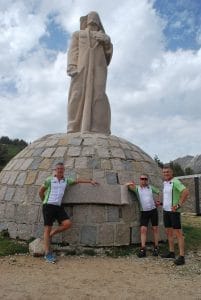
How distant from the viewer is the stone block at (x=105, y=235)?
339 inches

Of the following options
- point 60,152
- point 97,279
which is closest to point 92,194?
point 60,152

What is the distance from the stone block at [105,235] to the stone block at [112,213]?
6.2 inches

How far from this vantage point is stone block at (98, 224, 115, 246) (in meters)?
8.61

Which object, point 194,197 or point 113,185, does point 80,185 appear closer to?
point 113,185

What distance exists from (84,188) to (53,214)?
1082mm

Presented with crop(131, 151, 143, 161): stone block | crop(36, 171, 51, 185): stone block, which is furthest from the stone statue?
crop(36, 171, 51, 185): stone block

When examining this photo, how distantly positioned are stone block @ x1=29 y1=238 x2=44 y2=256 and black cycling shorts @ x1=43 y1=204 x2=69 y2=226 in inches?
21.3

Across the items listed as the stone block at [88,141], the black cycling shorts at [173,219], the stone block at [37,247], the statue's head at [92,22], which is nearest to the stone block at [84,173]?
the stone block at [88,141]

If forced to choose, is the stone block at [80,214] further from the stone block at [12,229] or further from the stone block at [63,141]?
the stone block at [63,141]

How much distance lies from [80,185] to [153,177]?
2.31m

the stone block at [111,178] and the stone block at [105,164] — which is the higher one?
the stone block at [105,164]

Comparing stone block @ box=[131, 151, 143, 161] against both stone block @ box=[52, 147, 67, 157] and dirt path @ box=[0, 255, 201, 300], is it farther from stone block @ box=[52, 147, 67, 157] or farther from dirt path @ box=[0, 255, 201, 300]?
dirt path @ box=[0, 255, 201, 300]

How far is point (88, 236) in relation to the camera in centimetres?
858

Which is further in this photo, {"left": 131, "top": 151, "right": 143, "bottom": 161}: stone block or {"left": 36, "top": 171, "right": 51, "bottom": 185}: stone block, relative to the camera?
{"left": 131, "top": 151, "right": 143, "bottom": 161}: stone block
